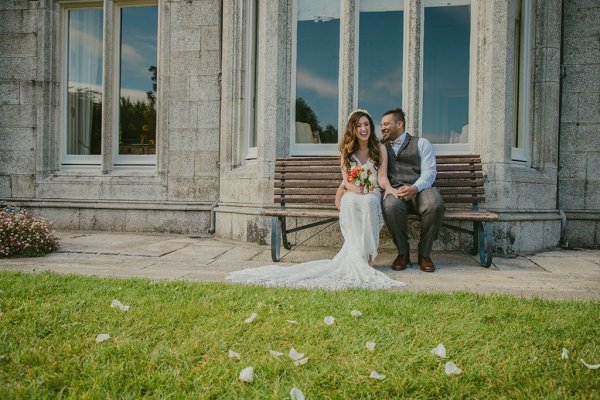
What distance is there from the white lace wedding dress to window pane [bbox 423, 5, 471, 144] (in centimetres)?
187

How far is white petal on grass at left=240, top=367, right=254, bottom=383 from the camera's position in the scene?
83.0 inches

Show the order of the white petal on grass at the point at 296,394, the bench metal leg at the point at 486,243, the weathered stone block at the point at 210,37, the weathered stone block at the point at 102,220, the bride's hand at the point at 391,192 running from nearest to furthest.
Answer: the white petal on grass at the point at 296,394 < the bench metal leg at the point at 486,243 < the bride's hand at the point at 391,192 < the weathered stone block at the point at 210,37 < the weathered stone block at the point at 102,220

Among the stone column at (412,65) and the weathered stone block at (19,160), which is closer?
the stone column at (412,65)

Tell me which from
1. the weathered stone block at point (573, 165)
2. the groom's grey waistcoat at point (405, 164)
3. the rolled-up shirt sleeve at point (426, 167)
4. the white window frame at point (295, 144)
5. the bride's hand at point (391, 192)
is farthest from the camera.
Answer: the weathered stone block at point (573, 165)

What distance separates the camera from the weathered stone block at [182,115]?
25.1 feet

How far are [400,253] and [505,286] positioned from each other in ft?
3.75

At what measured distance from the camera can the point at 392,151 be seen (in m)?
5.39

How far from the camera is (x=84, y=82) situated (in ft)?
27.9

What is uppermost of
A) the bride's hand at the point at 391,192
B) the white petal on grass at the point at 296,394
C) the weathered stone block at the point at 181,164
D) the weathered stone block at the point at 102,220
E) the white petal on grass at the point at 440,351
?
the weathered stone block at the point at 181,164

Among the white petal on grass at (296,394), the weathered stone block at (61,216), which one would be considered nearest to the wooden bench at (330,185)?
the white petal on grass at (296,394)

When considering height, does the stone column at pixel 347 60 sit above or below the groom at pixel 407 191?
above

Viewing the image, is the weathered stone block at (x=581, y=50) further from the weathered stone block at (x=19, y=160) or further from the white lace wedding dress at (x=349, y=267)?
the weathered stone block at (x=19, y=160)

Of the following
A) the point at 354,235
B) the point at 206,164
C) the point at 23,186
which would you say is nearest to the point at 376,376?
the point at 354,235

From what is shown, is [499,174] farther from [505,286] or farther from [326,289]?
[326,289]
